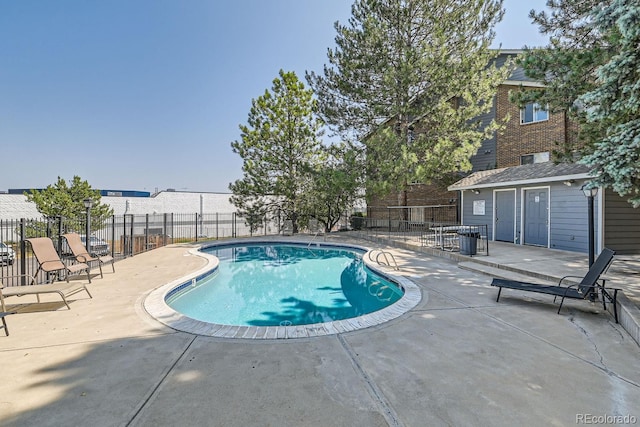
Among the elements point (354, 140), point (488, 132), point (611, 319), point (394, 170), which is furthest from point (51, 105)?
point (611, 319)

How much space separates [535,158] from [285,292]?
510 inches

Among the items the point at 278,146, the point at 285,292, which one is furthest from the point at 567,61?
the point at 278,146

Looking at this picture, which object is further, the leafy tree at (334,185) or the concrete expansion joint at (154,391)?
the leafy tree at (334,185)

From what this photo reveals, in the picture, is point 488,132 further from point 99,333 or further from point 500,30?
point 99,333

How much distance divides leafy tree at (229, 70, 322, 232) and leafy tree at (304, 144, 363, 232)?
68cm

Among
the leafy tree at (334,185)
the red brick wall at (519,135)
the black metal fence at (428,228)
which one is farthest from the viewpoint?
the leafy tree at (334,185)

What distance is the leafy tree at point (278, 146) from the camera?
1639 centimetres

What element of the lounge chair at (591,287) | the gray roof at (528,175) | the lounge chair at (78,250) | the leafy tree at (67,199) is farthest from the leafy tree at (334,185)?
the leafy tree at (67,199)

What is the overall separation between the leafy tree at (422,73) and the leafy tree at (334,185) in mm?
818

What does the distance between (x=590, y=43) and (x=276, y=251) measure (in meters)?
11.4

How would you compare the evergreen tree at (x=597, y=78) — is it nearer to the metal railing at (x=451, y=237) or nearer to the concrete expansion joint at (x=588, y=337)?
the concrete expansion joint at (x=588, y=337)

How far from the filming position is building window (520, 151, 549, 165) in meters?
13.2

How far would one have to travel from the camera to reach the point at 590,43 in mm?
6758

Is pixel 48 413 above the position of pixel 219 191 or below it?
below
